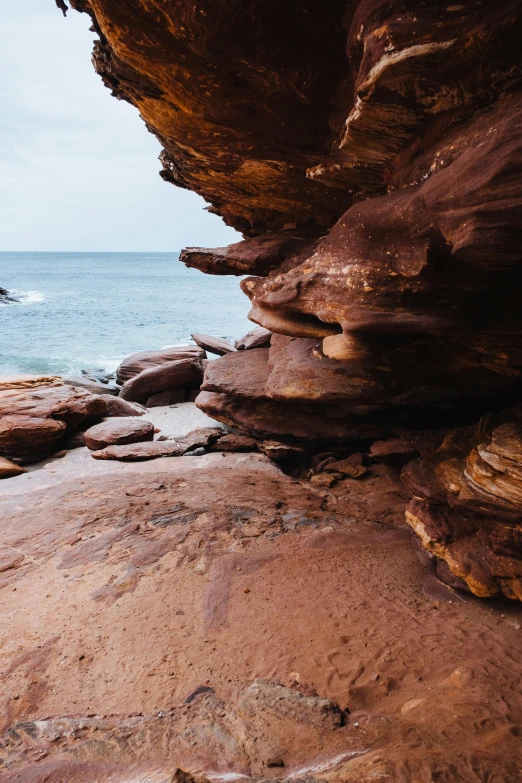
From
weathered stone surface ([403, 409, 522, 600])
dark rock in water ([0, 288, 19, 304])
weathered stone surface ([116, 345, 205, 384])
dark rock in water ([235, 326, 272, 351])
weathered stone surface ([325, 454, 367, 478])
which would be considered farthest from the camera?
dark rock in water ([0, 288, 19, 304])

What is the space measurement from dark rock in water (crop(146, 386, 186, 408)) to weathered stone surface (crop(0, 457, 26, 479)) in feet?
22.1

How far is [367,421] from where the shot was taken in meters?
10.4

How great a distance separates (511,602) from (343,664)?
7.28 ft

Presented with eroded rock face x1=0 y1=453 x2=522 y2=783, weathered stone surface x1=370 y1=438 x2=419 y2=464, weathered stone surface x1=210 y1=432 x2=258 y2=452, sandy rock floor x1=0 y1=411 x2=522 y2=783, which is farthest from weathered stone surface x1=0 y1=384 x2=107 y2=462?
weathered stone surface x1=370 y1=438 x2=419 y2=464

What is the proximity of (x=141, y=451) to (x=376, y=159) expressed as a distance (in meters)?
8.21

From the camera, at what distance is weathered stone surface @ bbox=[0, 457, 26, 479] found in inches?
430

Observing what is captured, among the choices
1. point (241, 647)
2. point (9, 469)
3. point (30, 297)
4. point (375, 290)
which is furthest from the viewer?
point (30, 297)

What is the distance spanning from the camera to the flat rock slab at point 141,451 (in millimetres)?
11312

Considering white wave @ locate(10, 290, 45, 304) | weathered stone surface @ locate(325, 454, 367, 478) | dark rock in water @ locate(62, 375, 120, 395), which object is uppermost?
weathered stone surface @ locate(325, 454, 367, 478)

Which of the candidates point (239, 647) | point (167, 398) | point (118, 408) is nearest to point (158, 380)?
point (167, 398)

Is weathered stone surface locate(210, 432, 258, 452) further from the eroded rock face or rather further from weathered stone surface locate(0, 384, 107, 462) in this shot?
weathered stone surface locate(0, 384, 107, 462)

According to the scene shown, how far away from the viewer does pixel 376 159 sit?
18.9 feet

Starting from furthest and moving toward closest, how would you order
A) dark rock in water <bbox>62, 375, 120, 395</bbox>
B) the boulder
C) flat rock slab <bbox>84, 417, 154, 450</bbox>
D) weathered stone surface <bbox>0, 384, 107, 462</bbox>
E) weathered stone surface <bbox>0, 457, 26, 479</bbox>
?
dark rock in water <bbox>62, 375, 120, 395</bbox>
the boulder
flat rock slab <bbox>84, 417, 154, 450</bbox>
weathered stone surface <bbox>0, 384, 107, 462</bbox>
weathered stone surface <bbox>0, 457, 26, 479</bbox>

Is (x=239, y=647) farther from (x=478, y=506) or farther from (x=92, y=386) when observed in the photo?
(x=92, y=386)
